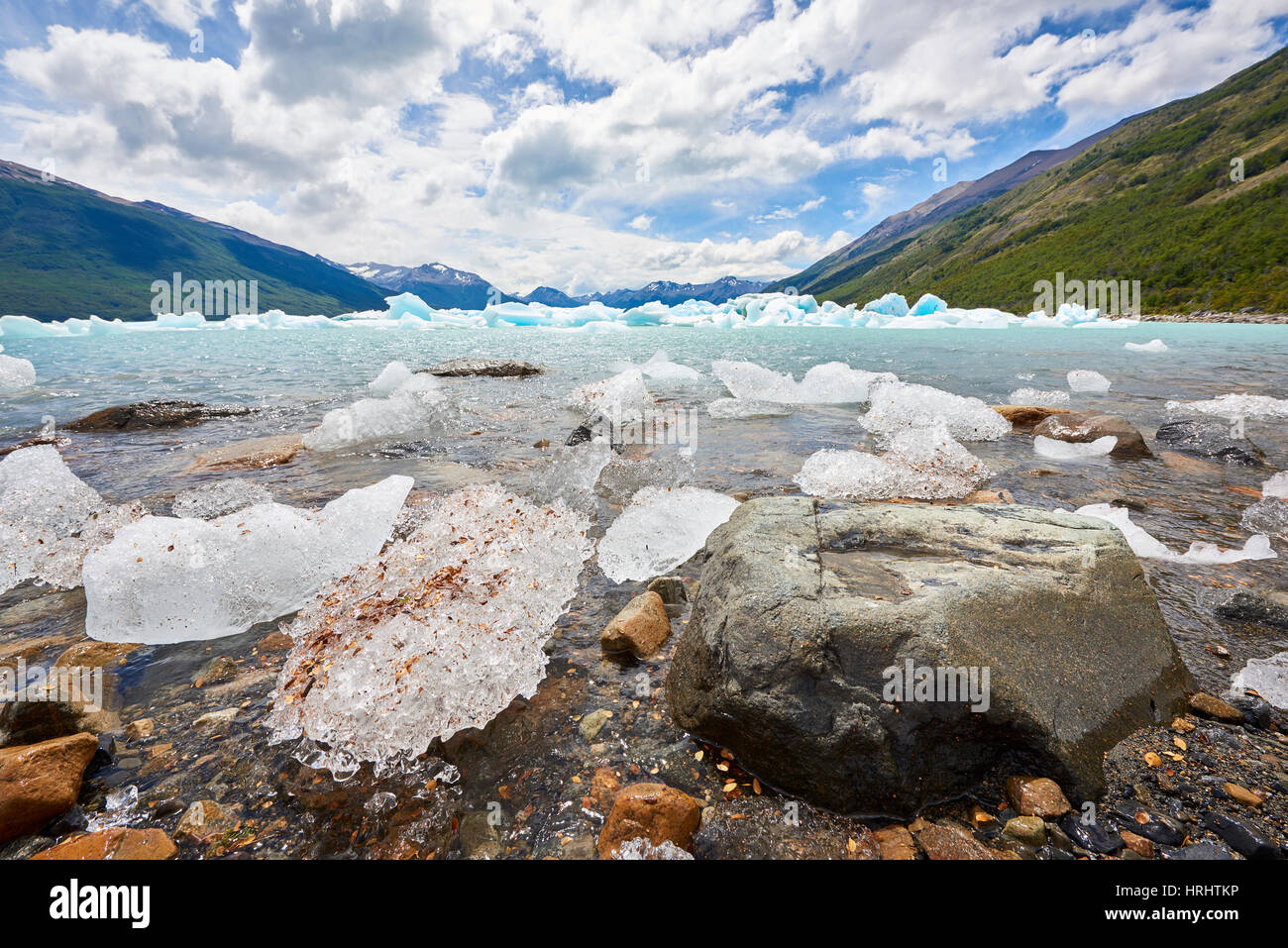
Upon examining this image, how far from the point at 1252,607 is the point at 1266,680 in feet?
2.98

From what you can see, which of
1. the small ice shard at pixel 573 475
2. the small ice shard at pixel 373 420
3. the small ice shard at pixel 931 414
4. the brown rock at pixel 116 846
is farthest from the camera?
the small ice shard at pixel 931 414

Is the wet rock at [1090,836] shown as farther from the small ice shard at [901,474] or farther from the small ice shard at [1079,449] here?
the small ice shard at [1079,449]

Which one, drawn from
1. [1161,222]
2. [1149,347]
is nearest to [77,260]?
[1149,347]

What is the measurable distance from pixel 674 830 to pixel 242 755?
205cm

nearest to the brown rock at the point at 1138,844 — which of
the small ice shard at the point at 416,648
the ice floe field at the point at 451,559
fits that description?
the ice floe field at the point at 451,559

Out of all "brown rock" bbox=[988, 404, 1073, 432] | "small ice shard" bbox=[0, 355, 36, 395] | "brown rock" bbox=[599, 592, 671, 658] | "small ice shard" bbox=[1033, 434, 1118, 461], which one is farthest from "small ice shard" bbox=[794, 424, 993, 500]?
"small ice shard" bbox=[0, 355, 36, 395]

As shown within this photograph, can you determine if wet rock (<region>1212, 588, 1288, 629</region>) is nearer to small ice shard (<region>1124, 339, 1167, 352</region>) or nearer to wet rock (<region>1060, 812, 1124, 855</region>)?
wet rock (<region>1060, 812, 1124, 855</region>)

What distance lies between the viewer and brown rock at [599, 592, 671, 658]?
3.15 metres

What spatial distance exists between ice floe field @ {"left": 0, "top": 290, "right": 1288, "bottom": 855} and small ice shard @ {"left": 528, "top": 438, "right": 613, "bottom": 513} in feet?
0.15

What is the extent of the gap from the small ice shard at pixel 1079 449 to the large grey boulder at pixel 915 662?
210 inches

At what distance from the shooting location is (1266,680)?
2.71 m

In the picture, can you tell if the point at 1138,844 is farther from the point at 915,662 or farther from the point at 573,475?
the point at 573,475

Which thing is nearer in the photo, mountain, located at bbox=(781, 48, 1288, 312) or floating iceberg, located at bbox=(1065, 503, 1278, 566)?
floating iceberg, located at bbox=(1065, 503, 1278, 566)

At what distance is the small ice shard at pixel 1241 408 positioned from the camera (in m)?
9.89
